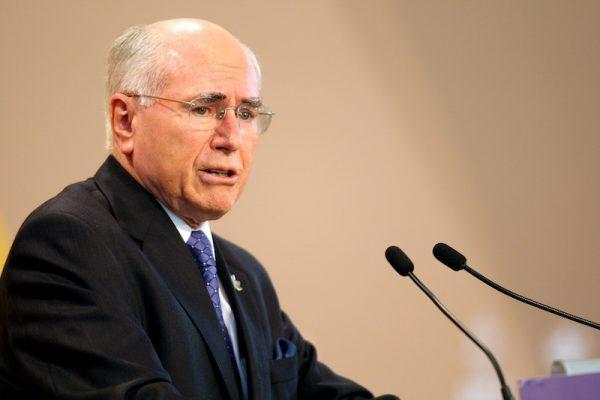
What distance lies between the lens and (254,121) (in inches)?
92.1

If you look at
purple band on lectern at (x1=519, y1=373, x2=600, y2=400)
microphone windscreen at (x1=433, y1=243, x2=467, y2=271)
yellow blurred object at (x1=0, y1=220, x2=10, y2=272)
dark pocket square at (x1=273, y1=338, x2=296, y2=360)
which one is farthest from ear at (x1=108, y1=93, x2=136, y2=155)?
purple band on lectern at (x1=519, y1=373, x2=600, y2=400)

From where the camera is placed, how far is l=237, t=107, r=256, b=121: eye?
7.53 feet

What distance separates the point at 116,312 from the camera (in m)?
1.80

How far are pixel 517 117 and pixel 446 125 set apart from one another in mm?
363

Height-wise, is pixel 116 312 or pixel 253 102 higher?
pixel 253 102

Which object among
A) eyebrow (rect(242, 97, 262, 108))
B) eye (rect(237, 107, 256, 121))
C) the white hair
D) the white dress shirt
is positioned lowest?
the white dress shirt

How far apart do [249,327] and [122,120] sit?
2.13 ft

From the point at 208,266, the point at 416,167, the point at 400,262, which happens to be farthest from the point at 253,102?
the point at 416,167

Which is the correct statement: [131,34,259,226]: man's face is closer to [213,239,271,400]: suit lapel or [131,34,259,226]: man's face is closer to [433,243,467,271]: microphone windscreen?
[213,239,271,400]: suit lapel

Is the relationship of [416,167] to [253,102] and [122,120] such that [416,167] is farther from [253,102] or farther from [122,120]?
[122,120]

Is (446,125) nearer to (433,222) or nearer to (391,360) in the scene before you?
(433,222)

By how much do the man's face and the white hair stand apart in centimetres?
3

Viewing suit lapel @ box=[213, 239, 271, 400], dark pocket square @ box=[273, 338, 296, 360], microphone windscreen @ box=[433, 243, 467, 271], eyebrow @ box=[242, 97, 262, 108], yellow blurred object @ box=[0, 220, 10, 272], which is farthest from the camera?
yellow blurred object @ box=[0, 220, 10, 272]

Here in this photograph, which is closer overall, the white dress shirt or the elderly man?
the elderly man
